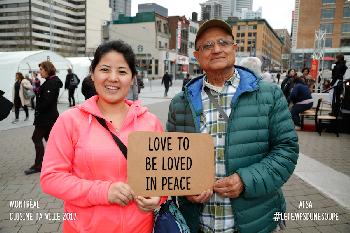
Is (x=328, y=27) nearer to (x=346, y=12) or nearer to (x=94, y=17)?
(x=346, y=12)

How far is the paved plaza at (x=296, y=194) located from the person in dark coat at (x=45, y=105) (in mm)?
611

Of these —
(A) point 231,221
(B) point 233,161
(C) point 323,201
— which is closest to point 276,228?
(A) point 231,221

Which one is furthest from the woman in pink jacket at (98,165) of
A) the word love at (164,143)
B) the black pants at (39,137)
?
the black pants at (39,137)

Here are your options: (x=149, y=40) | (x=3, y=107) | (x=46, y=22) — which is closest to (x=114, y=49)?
(x=3, y=107)

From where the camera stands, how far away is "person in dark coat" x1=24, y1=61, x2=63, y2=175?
6.41m

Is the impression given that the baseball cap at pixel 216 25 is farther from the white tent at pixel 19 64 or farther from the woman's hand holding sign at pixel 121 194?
the white tent at pixel 19 64

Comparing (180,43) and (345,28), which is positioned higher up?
(345,28)

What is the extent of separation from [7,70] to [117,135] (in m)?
16.9

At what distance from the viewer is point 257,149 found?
2168 millimetres

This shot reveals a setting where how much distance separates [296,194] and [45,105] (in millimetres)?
4879

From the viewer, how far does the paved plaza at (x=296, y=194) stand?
4.35m

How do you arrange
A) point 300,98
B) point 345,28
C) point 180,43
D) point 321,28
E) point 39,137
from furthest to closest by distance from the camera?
1. point 321,28
2. point 345,28
3. point 180,43
4. point 300,98
5. point 39,137

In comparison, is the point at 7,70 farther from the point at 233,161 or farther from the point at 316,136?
the point at 233,161

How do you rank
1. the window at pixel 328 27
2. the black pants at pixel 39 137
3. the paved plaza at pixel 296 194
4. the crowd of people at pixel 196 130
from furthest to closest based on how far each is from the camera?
the window at pixel 328 27
the black pants at pixel 39 137
the paved plaza at pixel 296 194
the crowd of people at pixel 196 130
